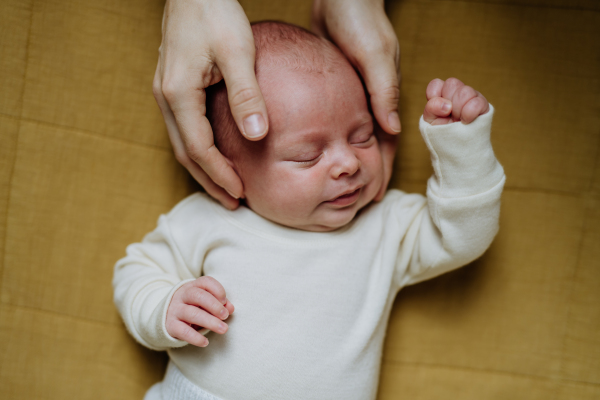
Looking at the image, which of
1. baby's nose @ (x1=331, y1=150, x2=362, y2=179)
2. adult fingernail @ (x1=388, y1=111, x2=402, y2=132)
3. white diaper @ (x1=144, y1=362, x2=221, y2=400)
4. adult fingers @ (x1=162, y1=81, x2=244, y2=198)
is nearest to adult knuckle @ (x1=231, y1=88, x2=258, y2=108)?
adult fingers @ (x1=162, y1=81, x2=244, y2=198)

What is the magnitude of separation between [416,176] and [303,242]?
1.25ft

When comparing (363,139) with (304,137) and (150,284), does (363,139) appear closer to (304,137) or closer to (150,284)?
(304,137)

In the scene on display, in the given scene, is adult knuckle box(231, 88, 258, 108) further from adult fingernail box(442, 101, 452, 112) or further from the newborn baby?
adult fingernail box(442, 101, 452, 112)

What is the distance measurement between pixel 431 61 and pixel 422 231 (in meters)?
0.46

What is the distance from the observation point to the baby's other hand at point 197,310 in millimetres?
899

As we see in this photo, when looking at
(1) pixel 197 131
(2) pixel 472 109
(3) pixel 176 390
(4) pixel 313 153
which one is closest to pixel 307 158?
(4) pixel 313 153

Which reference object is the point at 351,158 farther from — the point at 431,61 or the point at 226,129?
the point at 431,61

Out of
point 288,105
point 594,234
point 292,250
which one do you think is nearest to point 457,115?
point 288,105

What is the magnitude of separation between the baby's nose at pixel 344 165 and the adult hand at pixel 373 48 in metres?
0.14

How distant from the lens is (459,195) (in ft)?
3.12

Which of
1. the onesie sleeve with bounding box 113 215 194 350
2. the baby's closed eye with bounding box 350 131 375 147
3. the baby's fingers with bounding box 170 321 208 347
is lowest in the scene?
the onesie sleeve with bounding box 113 215 194 350

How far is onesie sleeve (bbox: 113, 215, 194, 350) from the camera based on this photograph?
0.96 m

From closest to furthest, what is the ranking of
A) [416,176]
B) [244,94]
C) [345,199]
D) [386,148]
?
[244,94] → [345,199] → [386,148] → [416,176]

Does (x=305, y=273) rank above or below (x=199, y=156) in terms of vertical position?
below
